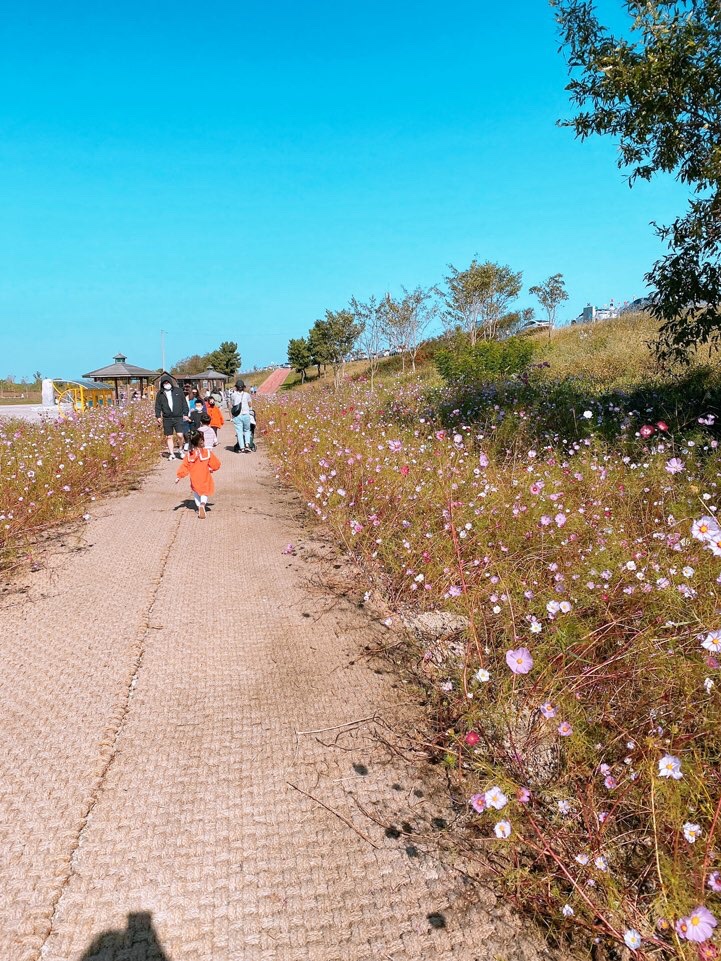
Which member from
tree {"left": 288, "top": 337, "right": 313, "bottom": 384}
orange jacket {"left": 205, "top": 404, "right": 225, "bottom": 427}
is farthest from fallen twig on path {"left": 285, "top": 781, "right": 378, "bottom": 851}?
tree {"left": 288, "top": 337, "right": 313, "bottom": 384}

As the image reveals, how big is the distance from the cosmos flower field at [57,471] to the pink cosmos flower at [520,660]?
4047 millimetres

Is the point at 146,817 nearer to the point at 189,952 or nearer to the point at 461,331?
the point at 189,952

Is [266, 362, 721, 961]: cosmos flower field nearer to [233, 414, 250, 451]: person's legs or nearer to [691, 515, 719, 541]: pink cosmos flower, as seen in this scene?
[691, 515, 719, 541]: pink cosmos flower

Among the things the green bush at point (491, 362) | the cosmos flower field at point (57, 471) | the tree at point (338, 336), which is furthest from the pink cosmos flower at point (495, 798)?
the tree at point (338, 336)

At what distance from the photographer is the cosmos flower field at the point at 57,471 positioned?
491cm

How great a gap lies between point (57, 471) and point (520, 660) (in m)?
6.51

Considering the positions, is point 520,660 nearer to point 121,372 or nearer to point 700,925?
point 700,925

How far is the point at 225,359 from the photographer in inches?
3159

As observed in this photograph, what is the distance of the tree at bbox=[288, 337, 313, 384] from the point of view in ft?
198

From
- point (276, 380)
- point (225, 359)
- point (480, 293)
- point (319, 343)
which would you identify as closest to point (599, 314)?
point (480, 293)

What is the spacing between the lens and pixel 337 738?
2.31m

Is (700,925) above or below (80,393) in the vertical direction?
below

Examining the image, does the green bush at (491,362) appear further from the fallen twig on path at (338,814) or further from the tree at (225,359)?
the tree at (225,359)

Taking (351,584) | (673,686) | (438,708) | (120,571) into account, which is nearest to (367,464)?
(351,584)
